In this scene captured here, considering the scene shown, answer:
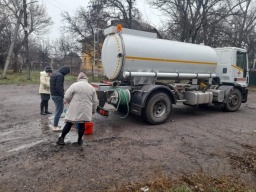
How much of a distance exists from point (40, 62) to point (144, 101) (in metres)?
37.9

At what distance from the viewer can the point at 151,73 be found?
6.71 m

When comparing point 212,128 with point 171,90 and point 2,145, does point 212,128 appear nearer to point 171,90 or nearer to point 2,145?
point 171,90

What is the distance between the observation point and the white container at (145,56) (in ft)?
20.6

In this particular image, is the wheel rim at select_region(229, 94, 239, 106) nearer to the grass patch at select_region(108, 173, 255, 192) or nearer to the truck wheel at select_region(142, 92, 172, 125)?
the truck wheel at select_region(142, 92, 172, 125)

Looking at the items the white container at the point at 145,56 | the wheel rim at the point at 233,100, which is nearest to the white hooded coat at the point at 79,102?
the white container at the point at 145,56

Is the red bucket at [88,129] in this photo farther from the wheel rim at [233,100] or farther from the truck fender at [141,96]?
the wheel rim at [233,100]

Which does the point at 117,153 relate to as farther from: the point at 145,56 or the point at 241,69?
the point at 241,69

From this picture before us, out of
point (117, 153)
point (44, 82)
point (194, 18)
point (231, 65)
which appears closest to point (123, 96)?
point (117, 153)

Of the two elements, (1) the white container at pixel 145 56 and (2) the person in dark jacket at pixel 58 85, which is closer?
(2) the person in dark jacket at pixel 58 85

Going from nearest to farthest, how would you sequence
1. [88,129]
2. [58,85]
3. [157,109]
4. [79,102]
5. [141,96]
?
[79,102]
[58,85]
[88,129]
[141,96]
[157,109]

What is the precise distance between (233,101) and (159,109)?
3.83m

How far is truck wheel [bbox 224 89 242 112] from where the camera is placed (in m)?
8.69

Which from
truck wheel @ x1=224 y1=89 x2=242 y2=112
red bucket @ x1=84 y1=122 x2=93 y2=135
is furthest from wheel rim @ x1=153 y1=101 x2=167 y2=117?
truck wheel @ x1=224 y1=89 x2=242 y2=112

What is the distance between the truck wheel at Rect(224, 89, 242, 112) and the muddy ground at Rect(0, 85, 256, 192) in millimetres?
1637
